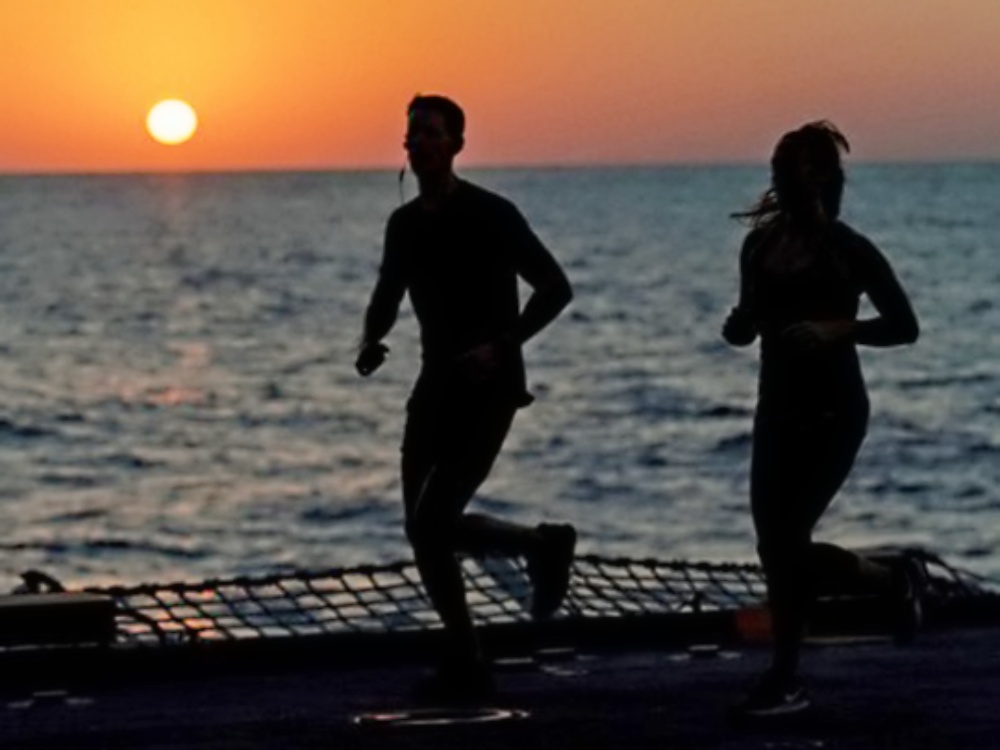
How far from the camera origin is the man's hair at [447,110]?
34.1ft

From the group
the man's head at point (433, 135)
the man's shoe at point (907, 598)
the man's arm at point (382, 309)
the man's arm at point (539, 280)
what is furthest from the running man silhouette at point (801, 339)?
the man's arm at point (382, 309)

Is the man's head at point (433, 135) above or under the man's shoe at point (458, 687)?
above

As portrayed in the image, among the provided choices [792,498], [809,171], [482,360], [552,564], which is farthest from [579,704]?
[809,171]

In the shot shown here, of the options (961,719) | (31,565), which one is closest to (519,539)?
(961,719)

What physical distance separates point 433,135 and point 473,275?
465 mm

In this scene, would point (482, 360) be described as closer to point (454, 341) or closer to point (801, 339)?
point (454, 341)

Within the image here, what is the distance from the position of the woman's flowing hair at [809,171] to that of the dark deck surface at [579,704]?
157 cm

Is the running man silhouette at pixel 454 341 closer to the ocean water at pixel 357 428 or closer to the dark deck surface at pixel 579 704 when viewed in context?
the dark deck surface at pixel 579 704

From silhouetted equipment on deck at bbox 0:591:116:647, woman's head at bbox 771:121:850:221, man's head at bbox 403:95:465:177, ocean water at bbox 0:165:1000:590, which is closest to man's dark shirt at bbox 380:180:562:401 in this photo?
man's head at bbox 403:95:465:177

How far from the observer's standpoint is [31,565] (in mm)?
31781

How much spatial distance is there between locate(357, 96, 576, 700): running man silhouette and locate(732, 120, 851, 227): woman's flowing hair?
0.78 meters

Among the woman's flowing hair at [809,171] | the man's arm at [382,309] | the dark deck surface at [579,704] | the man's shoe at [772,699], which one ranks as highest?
the woman's flowing hair at [809,171]

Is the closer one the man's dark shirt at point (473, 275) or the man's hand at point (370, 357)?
the man's dark shirt at point (473, 275)

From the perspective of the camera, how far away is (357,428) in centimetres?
4706
